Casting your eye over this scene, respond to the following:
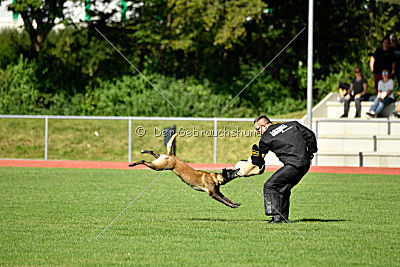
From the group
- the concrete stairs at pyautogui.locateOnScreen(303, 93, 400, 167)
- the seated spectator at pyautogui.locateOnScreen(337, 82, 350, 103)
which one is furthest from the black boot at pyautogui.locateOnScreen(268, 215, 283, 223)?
the seated spectator at pyautogui.locateOnScreen(337, 82, 350, 103)

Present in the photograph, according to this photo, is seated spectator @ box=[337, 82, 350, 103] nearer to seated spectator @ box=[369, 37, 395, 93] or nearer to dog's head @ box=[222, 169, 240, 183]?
seated spectator @ box=[369, 37, 395, 93]

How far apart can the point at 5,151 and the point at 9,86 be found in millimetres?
4357

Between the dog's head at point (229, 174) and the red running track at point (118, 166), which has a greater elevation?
the dog's head at point (229, 174)

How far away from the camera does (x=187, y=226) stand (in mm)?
9617

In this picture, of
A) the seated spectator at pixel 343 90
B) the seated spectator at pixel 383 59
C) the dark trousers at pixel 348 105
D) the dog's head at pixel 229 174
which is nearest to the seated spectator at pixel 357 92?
the dark trousers at pixel 348 105

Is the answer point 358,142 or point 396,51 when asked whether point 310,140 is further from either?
point 396,51

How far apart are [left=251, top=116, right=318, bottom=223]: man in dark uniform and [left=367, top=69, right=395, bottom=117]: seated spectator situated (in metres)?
12.7

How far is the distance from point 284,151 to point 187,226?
5.40ft

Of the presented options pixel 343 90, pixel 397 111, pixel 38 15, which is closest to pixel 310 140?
pixel 397 111

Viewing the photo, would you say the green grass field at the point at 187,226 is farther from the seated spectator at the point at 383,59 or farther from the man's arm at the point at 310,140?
the seated spectator at the point at 383,59

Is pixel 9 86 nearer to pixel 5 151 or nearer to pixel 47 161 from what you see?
pixel 5 151

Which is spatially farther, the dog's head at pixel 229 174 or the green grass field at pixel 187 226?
the dog's head at pixel 229 174

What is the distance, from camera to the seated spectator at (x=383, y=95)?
2165 cm

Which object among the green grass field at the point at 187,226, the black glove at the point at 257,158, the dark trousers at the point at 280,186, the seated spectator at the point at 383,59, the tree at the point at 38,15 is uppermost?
the tree at the point at 38,15
